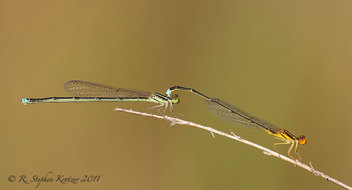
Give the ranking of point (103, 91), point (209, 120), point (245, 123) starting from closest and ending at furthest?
point (245, 123) → point (103, 91) → point (209, 120)

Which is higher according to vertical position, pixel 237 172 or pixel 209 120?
pixel 209 120

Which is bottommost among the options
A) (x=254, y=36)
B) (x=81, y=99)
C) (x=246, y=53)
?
(x=81, y=99)

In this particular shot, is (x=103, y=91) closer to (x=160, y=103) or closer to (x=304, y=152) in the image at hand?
(x=160, y=103)

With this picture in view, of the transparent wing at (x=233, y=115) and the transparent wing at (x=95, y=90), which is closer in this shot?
the transparent wing at (x=233, y=115)

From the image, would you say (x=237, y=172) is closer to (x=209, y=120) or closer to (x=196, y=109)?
(x=209, y=120)

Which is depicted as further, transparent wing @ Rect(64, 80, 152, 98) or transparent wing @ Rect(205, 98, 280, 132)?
transparent wing @ Rect(64, 80, 152, 98)

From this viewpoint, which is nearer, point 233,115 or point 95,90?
point 233,115

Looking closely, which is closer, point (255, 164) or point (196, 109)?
point (255, 164)

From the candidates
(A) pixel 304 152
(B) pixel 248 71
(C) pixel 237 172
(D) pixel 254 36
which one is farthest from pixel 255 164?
(D) pixel 254 36

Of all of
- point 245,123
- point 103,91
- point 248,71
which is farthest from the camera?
point 248,71

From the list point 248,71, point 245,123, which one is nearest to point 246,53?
point 248,71
